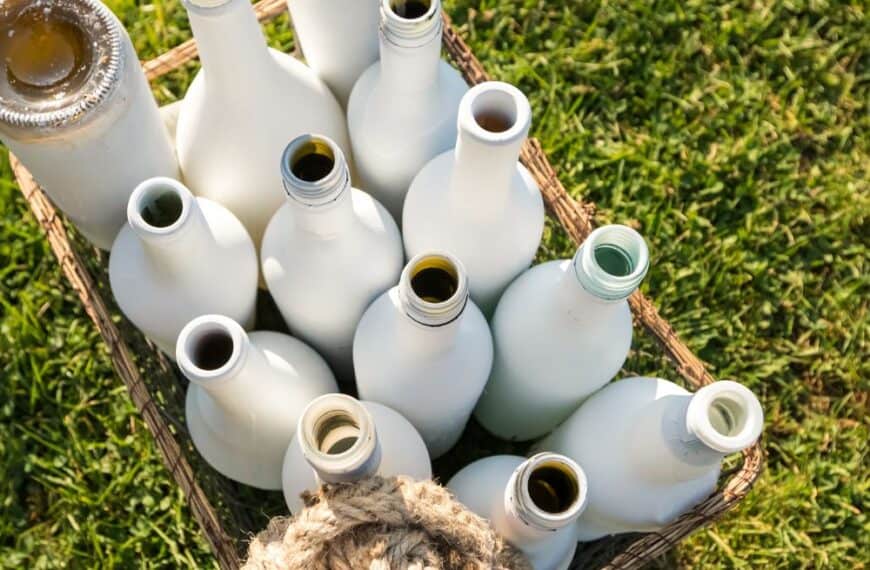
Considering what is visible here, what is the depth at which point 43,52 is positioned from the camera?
2.56 ft

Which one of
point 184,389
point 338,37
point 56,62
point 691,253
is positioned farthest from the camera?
point 691,253

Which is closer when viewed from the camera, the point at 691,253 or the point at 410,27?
the point at 410,27

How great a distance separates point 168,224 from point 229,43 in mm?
172

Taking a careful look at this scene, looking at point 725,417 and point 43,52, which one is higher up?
point 43,52

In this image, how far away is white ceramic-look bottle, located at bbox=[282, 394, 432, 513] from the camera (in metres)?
0.64

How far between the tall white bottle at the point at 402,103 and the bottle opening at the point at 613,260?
0.21 meters

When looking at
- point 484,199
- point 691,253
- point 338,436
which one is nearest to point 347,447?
point 338,436

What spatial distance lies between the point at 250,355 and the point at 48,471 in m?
0.62

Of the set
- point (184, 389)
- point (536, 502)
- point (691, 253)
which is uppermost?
point (536, 502)

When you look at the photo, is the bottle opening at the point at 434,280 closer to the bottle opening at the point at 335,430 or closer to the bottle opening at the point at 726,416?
the bottle opening at the point at 335,430

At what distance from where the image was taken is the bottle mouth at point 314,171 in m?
0.68

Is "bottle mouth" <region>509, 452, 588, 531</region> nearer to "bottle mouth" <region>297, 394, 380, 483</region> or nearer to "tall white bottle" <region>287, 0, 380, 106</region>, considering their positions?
"bottle mouth" <region>297, 394, 380, 483</region>

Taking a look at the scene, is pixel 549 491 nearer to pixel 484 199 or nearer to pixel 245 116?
pixel 484 199

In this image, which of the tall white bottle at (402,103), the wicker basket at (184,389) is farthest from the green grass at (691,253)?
the tall white bottle at (402,103)
